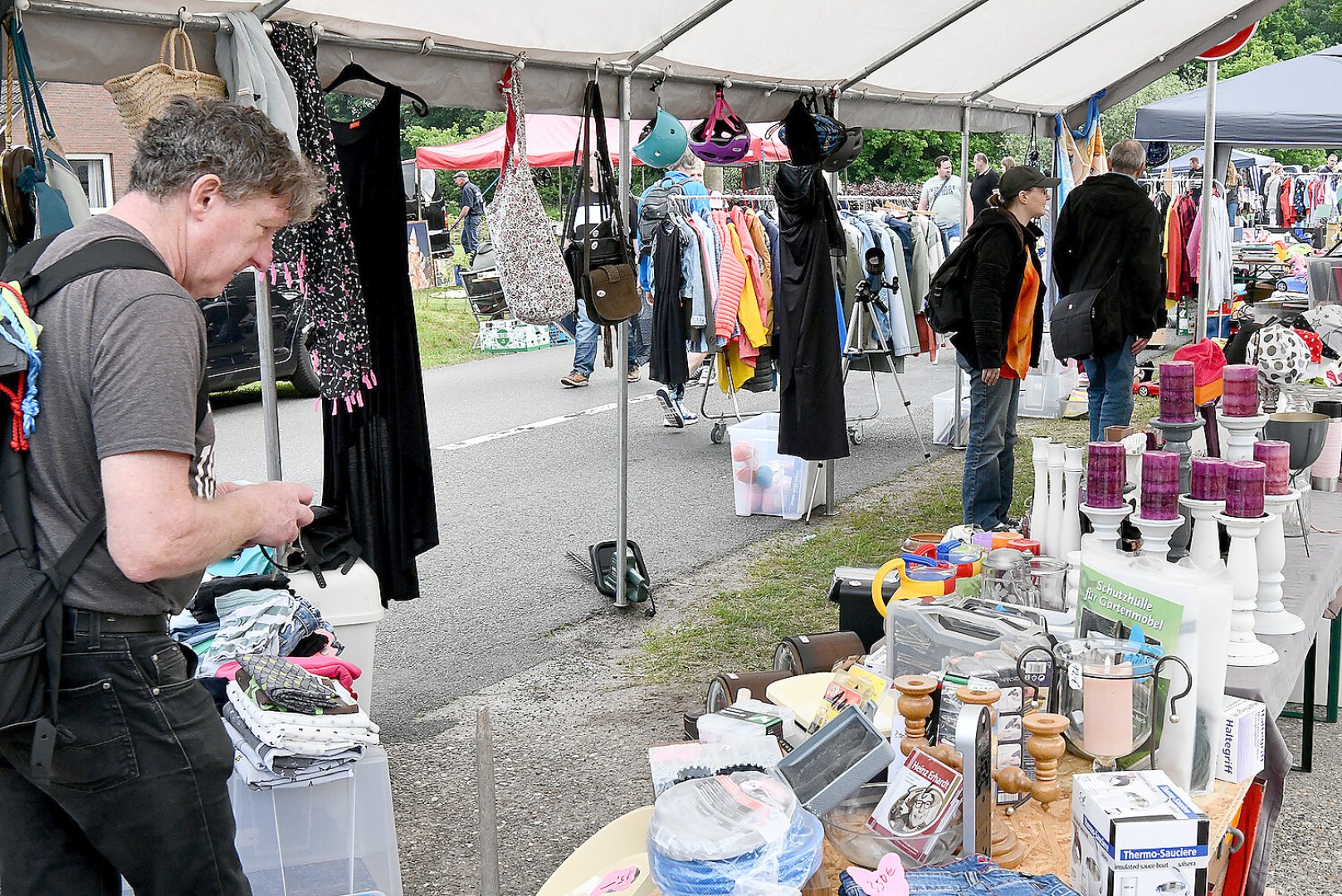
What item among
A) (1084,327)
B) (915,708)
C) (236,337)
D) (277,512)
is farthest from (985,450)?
(236,337)

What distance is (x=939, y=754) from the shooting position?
187 centimetres

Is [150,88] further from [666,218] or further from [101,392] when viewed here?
[666,218]

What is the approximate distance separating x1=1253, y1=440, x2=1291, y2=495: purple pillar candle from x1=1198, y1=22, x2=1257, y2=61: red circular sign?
195 inches

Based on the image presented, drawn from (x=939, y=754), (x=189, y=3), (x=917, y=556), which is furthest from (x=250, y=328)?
(x=939, y=754)

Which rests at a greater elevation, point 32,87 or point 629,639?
point 32,87

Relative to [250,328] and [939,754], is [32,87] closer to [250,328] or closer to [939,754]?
[939,754]

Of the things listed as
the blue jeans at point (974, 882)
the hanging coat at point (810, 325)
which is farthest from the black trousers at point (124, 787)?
the hanging coat at point (810, 325)

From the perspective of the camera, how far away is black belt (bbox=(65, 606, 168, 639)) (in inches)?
67.3

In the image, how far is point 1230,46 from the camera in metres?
7.03

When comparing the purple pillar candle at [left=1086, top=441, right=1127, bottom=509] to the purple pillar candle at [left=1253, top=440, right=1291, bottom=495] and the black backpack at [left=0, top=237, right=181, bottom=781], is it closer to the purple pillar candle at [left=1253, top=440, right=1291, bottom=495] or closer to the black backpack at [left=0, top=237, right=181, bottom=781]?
the purple pillar candle at [left=1253, top=440, right=1291, bottom=495]

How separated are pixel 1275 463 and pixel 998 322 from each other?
8.68 ft

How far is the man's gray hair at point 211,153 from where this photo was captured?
1.76m

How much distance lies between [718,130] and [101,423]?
3938 millimetres

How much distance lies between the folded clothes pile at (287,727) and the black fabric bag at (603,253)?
2174 millimetres
